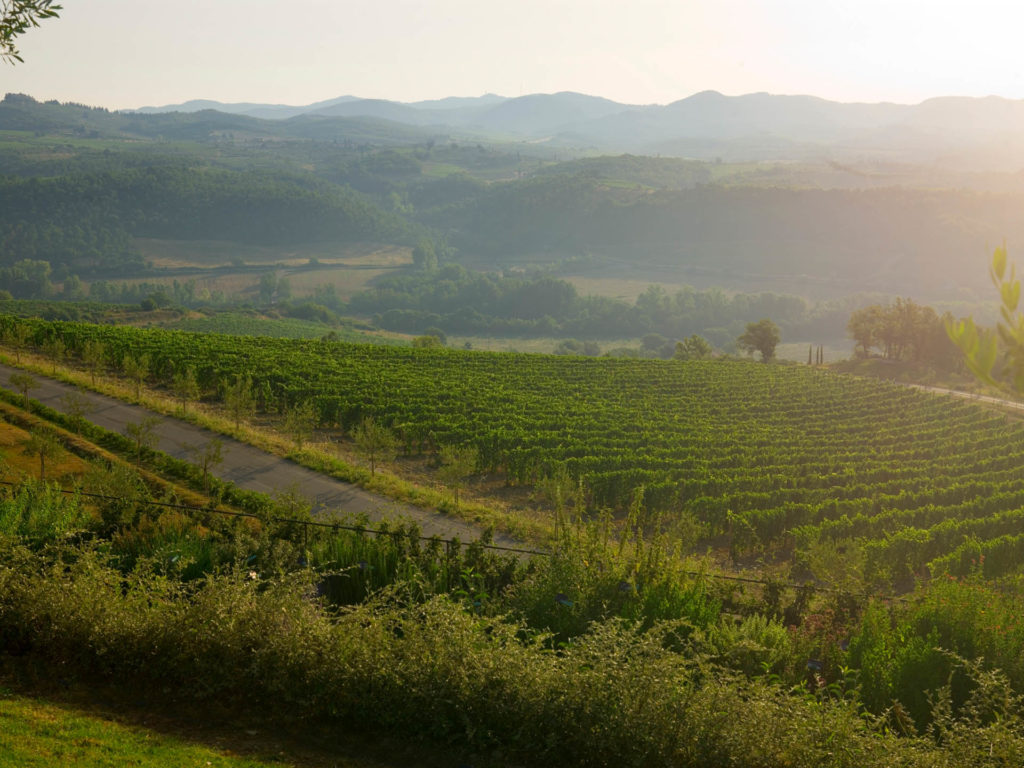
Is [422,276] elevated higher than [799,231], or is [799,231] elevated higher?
[799,231]

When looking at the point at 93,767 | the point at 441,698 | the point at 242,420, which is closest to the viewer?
the point at 93,767

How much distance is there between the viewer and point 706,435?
1474 inches

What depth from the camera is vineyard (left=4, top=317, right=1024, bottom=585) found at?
84.3ft

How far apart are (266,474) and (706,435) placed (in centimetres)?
2112

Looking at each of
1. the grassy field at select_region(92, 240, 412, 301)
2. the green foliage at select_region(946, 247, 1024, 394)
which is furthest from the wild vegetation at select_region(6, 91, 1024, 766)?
the grassy field at select_region(92, 240, 412, 301)

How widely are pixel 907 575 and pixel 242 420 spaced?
26.3m

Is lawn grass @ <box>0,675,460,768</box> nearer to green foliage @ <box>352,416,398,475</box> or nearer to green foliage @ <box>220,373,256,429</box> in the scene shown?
green foliage @ <box>352,416,398,475</box>

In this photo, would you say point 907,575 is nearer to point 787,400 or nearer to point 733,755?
point 733,755

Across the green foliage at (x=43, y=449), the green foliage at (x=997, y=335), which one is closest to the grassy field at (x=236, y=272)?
the green foliage at (x=43, y=449)

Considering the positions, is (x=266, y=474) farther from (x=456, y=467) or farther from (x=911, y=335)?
(x=911, y=335)

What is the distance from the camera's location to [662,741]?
8391 millimetres

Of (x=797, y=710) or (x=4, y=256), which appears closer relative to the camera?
(x=797, y=710)

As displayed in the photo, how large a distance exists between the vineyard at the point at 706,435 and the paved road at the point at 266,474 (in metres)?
4.79

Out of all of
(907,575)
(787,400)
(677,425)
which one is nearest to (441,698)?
(907,575)
